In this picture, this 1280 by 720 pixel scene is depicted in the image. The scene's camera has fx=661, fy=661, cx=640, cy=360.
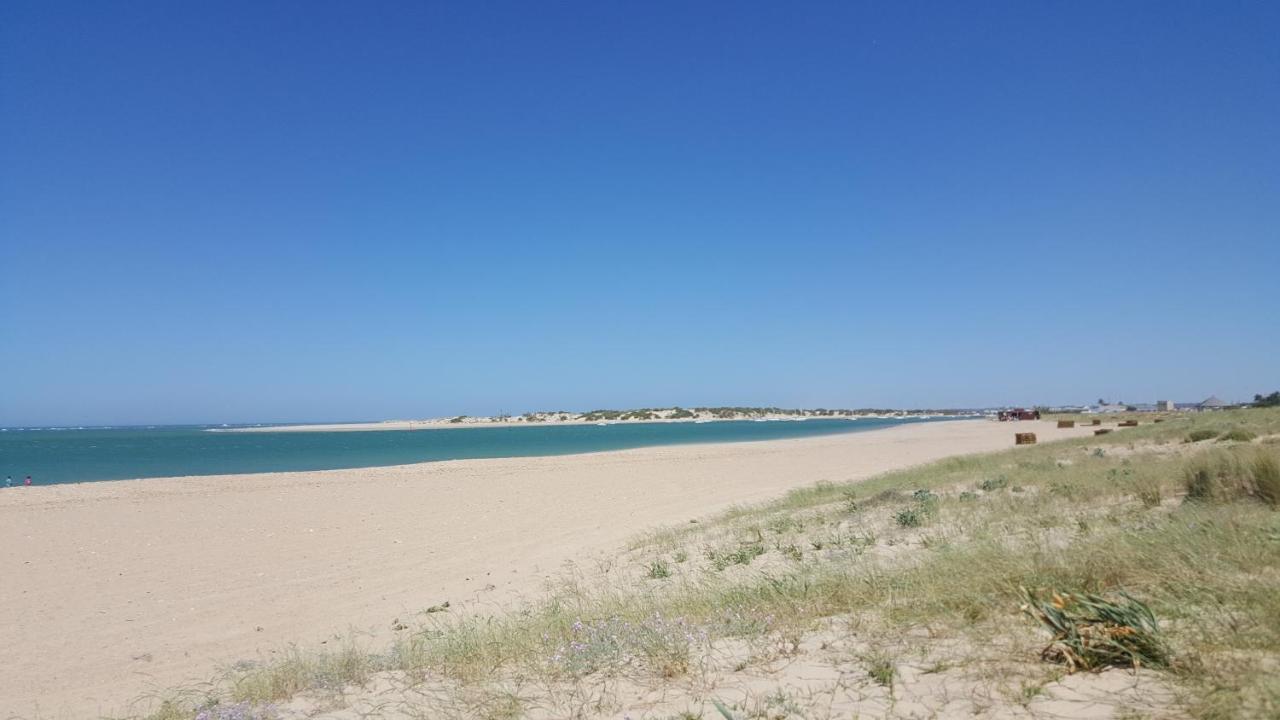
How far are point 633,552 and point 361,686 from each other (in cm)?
694

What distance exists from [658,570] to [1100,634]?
5.80 metres

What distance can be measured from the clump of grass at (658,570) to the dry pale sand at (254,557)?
168cm

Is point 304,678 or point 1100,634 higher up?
point 1100,634

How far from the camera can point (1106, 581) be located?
4406 mm

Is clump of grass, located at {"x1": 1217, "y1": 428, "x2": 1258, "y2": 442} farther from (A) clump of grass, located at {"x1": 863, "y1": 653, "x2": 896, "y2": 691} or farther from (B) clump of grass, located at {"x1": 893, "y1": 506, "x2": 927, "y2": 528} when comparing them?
(A) clump of grass, located at {"x1": 863, "y1": 653, "x2": 896, "y2": 691}

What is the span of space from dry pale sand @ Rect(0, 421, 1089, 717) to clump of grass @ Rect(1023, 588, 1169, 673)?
6.91 m

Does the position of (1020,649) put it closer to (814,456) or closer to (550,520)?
(550,520)

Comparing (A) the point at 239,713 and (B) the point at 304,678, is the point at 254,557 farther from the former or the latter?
(A) the point at 239,713

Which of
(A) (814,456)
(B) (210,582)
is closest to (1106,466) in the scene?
(B) (210,582)

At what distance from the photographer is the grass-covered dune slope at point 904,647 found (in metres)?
3.19

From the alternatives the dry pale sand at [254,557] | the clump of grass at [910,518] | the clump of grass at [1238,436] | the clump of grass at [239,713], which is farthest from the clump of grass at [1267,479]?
the clump of grass at [1238,436]

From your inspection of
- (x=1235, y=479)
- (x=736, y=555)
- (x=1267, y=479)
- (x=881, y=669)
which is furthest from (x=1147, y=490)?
(x=881, y=669)

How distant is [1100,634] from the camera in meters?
3.46

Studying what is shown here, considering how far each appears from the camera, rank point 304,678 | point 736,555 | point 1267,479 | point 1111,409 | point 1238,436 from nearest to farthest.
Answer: point 304,678, point 1267,479, point 736,555, point 1238,436, point 1111,409
